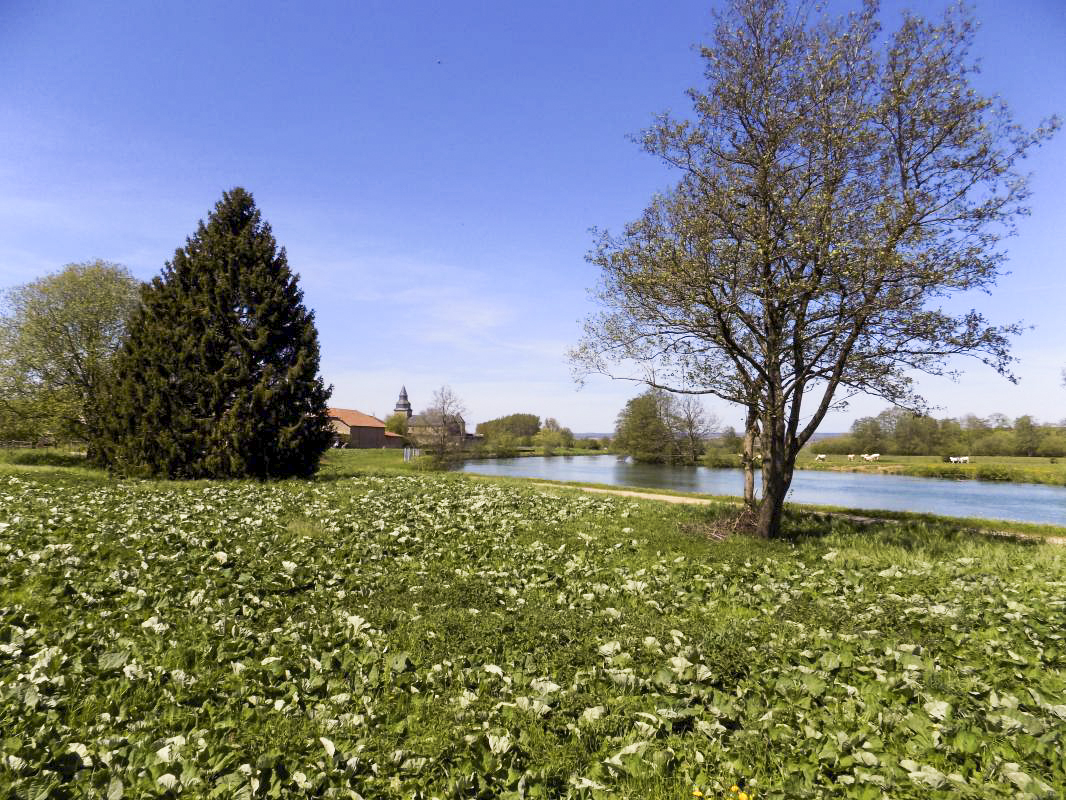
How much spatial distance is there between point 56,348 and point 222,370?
60.1 ft

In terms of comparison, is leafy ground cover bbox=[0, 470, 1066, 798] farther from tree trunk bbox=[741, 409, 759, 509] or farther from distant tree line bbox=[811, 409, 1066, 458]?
distant tree line bbox=[811, 409, 1066, 458]

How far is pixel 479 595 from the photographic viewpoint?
8.23 metres

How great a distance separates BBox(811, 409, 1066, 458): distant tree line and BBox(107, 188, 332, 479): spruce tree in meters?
58.9

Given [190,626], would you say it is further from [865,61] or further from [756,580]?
[865,61]

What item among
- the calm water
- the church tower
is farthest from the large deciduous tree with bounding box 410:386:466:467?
the church tower

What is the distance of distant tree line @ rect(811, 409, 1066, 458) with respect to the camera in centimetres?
5972

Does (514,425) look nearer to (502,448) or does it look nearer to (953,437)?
(502,448)

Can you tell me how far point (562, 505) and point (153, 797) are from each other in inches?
523

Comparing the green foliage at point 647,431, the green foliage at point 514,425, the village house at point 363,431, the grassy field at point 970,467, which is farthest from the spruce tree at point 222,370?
the green foliage at point 514,425

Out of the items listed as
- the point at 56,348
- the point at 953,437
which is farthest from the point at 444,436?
the point at 953,437

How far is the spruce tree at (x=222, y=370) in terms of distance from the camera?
20641 millimetres

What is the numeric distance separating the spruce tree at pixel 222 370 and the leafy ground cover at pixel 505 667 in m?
9.84

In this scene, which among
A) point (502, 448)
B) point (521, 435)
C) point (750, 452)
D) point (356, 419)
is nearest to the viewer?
point (750, 452)

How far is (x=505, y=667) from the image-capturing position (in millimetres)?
5957
